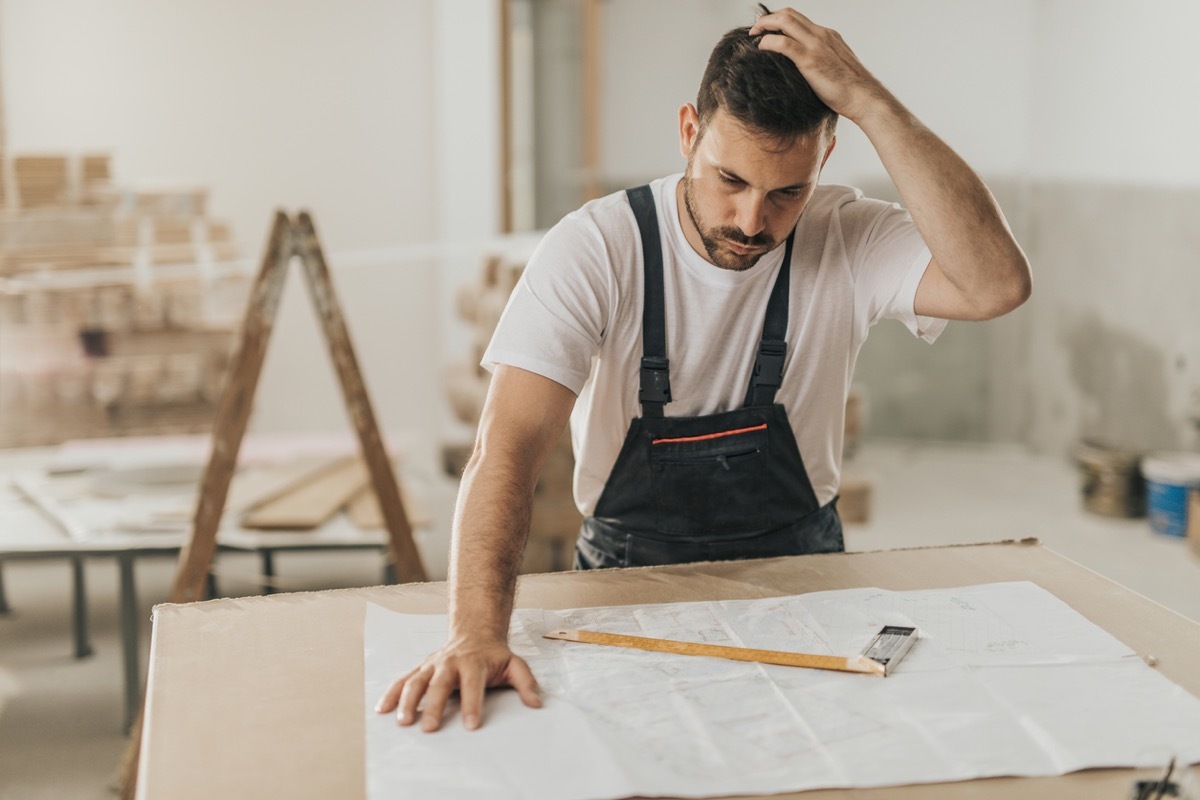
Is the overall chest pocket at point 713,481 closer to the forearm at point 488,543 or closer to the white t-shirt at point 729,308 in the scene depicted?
the white t-shirt at point 729,308

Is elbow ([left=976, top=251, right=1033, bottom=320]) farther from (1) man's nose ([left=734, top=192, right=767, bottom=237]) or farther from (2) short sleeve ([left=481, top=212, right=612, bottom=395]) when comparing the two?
(2) short sleeve ([left=481, top=212, right=612, bottom=395])

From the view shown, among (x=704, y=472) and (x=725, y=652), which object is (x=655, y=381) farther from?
(x=725, y=652)

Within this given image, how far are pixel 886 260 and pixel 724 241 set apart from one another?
0.31 m

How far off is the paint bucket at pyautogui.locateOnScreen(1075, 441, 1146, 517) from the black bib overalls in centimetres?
351

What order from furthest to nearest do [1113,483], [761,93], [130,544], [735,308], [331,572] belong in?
[1113,483], [331,572], [130,544], [735,308], [761,93]

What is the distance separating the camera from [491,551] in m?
1.54

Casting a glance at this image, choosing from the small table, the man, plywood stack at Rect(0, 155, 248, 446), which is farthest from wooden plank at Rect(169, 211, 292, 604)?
plywood stack at Rect(0, 155, 248, 446)

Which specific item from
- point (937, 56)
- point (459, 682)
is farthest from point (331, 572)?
point (937, 56)

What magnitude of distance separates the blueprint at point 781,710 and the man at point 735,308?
0.31 meters

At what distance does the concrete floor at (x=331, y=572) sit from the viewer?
3.24 m

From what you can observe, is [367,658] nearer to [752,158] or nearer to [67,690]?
[752,158]

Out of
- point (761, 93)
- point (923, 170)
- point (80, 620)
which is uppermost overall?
point (761, 93)

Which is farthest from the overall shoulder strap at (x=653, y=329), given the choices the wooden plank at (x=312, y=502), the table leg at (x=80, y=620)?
the table leg at (x=80, y=620)

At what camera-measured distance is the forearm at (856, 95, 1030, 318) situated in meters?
1.81
